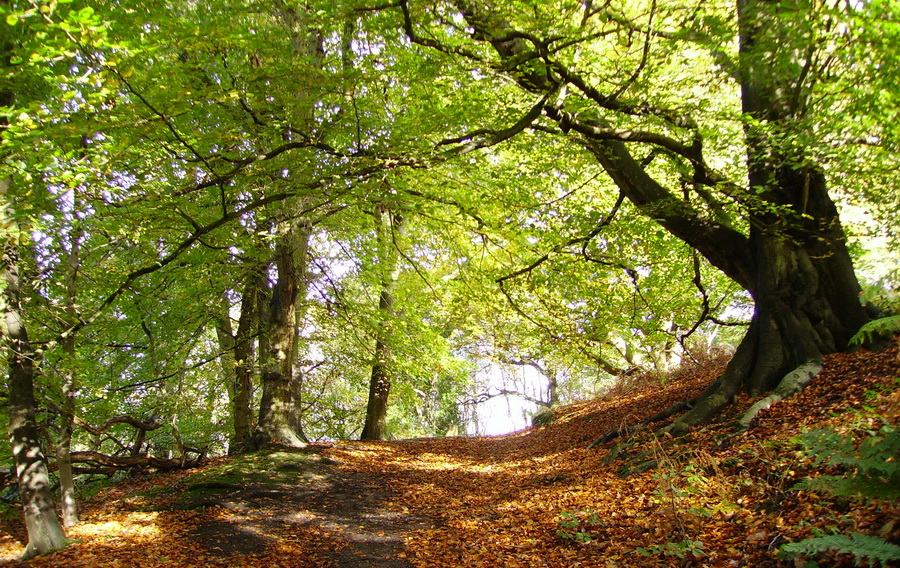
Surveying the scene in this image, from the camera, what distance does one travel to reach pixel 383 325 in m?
12.2

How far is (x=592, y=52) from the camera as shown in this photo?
8047 mm

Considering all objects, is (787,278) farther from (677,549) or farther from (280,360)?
(280,360)

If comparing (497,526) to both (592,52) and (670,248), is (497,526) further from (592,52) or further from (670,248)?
(592,52)

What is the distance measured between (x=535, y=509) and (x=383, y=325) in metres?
6.77

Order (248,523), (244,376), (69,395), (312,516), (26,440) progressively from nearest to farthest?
(26,440), (69,395), (248,523), (312,516), (244,376)

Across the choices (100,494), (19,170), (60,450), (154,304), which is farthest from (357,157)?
(100,494)

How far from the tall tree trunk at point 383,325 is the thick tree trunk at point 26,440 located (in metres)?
5.55

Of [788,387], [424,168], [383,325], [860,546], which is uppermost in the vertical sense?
[424,168]

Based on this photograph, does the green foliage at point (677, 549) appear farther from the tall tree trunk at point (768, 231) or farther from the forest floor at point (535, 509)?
the tall tree trunk at point (768, 231)

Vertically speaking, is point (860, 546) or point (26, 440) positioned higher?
point (26, 440)

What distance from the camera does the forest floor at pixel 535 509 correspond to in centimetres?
407

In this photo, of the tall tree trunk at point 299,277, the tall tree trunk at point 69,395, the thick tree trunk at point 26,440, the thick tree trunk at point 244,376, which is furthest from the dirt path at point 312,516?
the thick tree trunk at point 244,376

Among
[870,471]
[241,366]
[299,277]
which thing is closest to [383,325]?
[299,277]

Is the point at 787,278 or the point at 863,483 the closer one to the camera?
the point at 863,483
